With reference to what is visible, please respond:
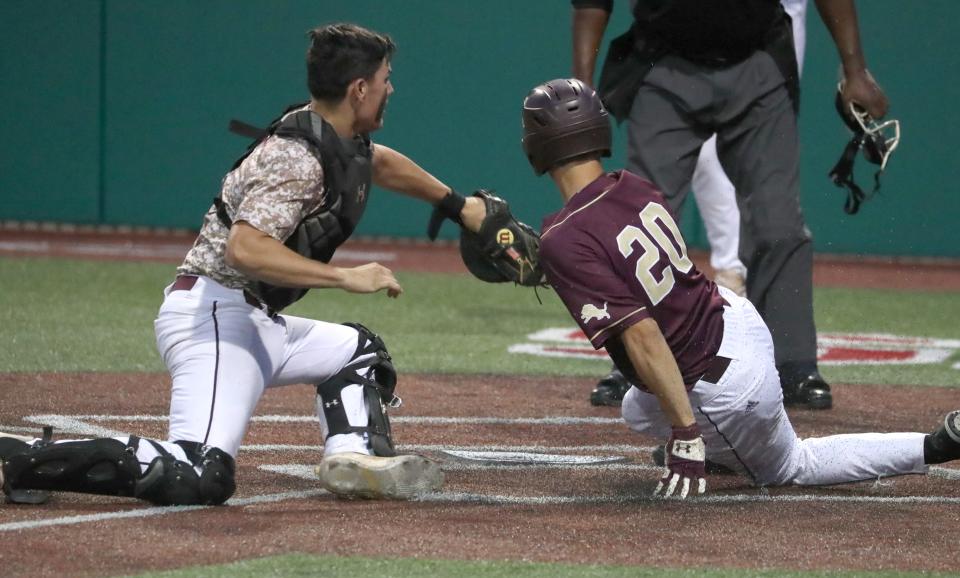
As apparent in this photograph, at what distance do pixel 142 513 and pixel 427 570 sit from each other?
1.03m

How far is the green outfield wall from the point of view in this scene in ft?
41.5

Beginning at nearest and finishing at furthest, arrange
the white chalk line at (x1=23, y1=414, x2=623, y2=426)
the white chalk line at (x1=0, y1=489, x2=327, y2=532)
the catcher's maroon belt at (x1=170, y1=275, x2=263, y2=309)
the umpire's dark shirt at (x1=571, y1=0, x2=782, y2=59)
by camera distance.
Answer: the white chalk line at (x1=0, y1=489, x2=327, y2=532) < the catcher's maroon belt at (x1=170, y1=275, x2=263, y2=309) < the white chalk line at (x1=23, y1=414, x2=623, y2=426) < the umpire's dark shirt at (x1=571, y1=0, x2=782, y2=59)

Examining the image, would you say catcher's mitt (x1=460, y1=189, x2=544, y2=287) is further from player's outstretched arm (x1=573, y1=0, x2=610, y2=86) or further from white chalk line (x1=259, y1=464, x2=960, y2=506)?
player's outstretched arm (x1=573, y1=0, x2=610, y2=86)

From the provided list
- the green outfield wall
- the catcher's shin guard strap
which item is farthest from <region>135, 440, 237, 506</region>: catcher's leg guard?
the green outfield wall

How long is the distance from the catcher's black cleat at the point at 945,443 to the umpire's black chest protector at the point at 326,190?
1779 mm

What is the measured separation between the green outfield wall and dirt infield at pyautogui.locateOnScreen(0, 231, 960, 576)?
6217 mm

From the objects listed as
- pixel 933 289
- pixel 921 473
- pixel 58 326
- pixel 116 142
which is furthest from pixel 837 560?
pixel 116 142

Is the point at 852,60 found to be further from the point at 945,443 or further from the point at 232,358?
the point at 232,358

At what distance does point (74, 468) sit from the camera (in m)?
4.22

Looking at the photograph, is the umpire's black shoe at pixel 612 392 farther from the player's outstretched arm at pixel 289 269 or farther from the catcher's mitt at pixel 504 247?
Answer: the player's outstretched arm at pixel 289 269

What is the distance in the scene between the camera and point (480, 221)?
206 inches

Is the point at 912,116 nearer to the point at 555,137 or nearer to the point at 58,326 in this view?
the point at 58,326

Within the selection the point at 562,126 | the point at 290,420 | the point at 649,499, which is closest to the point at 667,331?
the point at 649,499

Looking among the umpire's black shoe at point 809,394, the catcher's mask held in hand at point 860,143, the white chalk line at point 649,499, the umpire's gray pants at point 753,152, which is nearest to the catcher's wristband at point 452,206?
the white chalk line at point 649,499
